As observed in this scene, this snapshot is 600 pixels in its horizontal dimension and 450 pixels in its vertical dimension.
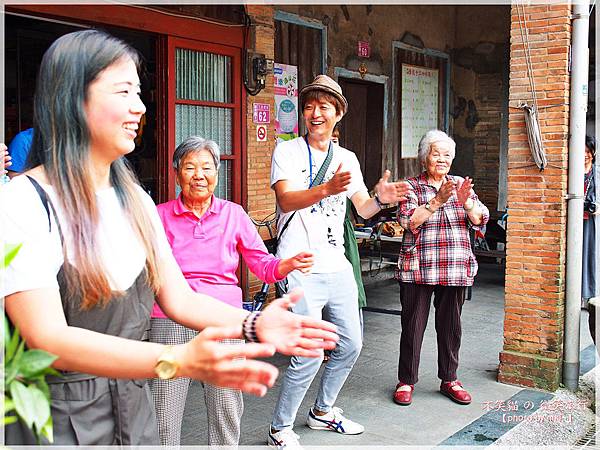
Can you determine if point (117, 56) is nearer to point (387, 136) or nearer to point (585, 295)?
point (585, 295)

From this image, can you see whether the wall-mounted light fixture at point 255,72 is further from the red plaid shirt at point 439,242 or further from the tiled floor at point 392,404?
the red plaid shirt at point 439,242

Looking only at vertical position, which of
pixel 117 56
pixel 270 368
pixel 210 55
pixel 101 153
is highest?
pixel 210 55

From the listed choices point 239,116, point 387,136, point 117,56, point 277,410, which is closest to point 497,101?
point 387,136

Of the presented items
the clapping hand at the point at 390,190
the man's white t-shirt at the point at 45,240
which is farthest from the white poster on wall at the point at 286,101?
the man's white t-shirt at the point at 45,240

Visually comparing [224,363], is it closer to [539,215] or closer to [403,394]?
[403,394]

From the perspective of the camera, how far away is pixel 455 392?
510 centimetres

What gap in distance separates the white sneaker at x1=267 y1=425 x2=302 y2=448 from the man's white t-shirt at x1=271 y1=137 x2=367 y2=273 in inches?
36.8

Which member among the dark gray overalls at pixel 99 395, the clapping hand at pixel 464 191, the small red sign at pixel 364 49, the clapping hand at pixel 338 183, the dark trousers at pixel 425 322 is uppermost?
the small red sign at pixel 364 49

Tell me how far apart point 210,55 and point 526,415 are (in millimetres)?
4343

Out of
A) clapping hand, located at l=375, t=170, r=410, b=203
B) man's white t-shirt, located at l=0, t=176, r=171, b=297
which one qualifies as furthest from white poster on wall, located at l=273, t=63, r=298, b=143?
man's white t-shirt, located at l=0, t=176, r=171, b=297

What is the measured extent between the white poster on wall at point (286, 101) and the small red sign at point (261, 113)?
394 millimetres

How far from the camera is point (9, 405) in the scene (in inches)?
53.2

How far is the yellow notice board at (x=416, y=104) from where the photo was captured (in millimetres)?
11133

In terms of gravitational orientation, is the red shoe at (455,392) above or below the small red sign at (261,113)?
below
